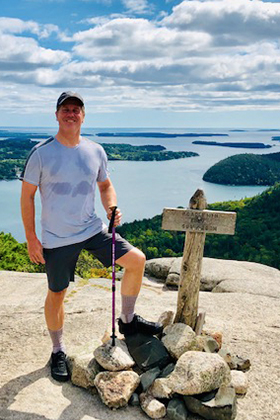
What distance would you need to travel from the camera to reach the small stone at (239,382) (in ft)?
16.1

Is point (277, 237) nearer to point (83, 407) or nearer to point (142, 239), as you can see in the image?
point (142, 239)

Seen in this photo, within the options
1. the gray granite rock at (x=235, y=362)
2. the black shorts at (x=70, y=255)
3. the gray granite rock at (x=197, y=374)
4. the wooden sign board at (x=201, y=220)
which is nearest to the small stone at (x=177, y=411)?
the gray granite rock at (x=197, y=374)

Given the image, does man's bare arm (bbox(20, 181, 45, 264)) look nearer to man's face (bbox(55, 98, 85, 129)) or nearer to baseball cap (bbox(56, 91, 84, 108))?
man's face (bbox(55, 98, 85, 129))

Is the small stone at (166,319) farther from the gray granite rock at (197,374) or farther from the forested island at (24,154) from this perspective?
the forested island at (24,154)

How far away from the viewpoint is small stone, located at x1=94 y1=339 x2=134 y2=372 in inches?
189

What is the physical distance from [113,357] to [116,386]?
0.36 m

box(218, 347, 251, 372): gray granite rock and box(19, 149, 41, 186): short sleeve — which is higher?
box(19, 149, 41, 186): short sleeve

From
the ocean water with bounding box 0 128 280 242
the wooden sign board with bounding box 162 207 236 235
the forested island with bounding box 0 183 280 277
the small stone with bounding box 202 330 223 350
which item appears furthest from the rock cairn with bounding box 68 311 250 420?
the ocean water with bounding box 0 128 280 242

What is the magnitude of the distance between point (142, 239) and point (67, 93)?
169ft

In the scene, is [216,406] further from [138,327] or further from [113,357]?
[138,327]

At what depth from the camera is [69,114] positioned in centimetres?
438

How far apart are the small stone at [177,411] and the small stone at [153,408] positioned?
2.7 inches

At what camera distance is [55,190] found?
171 inches

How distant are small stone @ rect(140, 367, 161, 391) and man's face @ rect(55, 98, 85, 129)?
2950 mm
